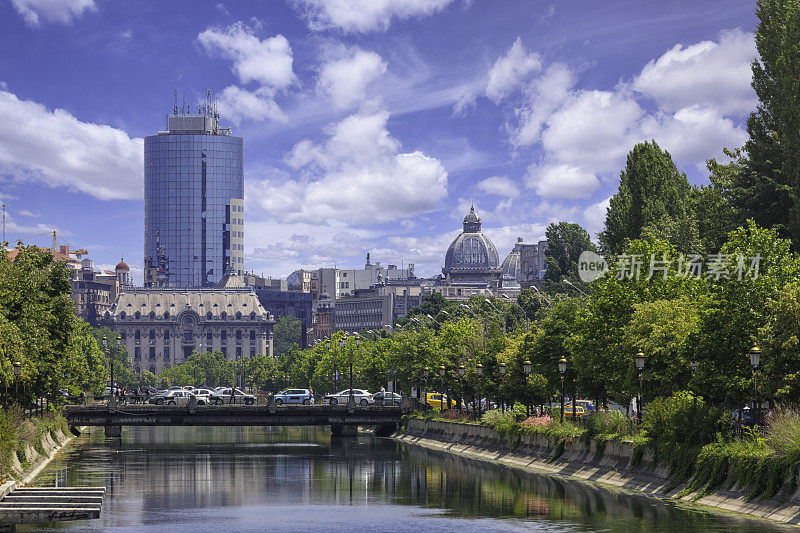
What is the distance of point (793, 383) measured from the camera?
45969 millimetres

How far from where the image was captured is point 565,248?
538 ft

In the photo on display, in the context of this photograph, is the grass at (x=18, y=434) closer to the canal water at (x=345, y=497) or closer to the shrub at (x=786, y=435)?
the canal water at (x=345, y=497)

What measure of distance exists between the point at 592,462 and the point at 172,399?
248 ft

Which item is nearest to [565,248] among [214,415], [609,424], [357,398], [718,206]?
[357,398]

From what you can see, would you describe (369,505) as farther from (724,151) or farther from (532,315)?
(532,315)

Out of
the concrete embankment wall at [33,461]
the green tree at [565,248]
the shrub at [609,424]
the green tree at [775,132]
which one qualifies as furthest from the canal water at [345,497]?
the green tree at [565,248]

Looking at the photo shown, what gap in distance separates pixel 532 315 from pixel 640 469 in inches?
3292

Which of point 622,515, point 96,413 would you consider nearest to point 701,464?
point 622,515

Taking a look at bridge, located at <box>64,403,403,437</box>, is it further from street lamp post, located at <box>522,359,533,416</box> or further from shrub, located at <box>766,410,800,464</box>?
shrub, located at <box>766,410,800,464</box>

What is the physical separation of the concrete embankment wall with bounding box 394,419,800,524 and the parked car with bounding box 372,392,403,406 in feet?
69.0

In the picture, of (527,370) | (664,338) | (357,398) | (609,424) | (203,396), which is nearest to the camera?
(664,338)

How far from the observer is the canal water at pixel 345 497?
43375mm

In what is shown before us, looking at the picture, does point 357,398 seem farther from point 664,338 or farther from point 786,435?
point 786,435

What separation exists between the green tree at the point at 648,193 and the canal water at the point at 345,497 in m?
29.7
